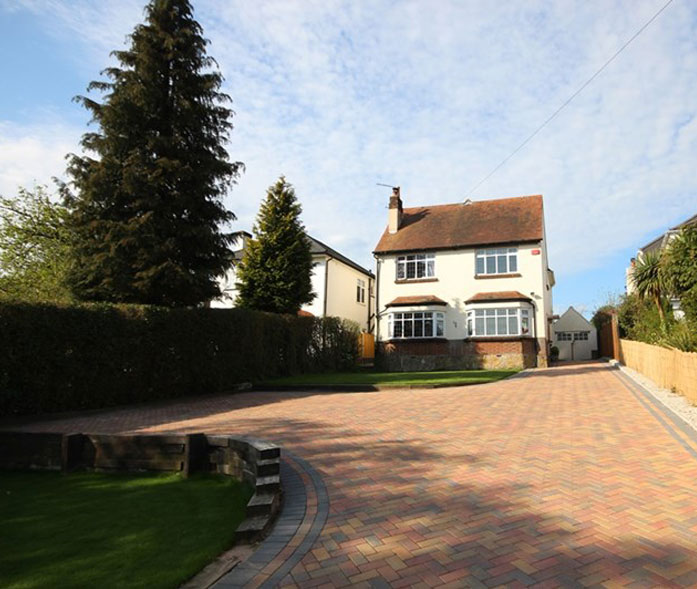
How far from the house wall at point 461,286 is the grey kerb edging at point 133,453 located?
23175mm

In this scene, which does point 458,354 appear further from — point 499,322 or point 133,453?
point 133,453

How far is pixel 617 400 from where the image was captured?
11938mm

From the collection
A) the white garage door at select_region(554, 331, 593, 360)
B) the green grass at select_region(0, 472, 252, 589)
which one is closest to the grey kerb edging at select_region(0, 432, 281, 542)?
the green grass at select_region(0, 472, 252, 589)

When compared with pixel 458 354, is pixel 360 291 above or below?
above

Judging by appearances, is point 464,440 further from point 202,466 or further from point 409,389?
point 409,389

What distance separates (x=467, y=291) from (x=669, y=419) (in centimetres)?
1943

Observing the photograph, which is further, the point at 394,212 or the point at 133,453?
the point at 394,212

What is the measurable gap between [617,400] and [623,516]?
343 inches

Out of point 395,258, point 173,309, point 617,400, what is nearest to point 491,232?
point 395,258

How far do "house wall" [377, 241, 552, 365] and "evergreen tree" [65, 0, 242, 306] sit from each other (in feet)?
47.9

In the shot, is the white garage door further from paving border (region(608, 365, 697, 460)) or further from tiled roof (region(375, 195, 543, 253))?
paving border (region(608, 365, 697, 460))

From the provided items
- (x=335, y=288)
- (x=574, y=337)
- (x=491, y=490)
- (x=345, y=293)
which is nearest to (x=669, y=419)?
(x=491, y=490)

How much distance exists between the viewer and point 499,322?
2697 centimetres

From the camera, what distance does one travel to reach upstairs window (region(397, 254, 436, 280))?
29.7 m
